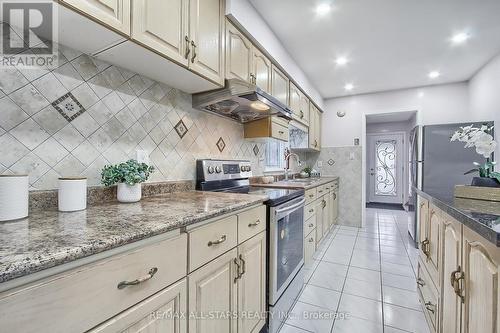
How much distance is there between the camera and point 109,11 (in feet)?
2.93

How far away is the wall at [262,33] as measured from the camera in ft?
5.37

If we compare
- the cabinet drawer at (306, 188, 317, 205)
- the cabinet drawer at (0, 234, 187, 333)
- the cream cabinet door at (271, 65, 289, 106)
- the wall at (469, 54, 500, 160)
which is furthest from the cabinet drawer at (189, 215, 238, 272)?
the wall at (469, 54, 500, 160)

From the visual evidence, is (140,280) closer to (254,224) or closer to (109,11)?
(254,224)

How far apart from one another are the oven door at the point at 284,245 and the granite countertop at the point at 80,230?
21.2 inches

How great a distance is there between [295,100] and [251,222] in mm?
2205

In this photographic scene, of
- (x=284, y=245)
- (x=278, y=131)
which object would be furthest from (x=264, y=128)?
(x=284, y=245)

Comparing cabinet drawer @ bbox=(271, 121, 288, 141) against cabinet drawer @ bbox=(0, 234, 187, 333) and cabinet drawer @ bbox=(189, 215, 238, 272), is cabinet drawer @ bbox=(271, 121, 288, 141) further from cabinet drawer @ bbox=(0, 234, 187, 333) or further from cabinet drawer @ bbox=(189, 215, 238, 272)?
cabinet drawer @ bbox=(0, 234, 187, 333)

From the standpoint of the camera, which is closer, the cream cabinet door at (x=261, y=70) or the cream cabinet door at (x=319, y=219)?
the cream cabinet door at (x=261, y=70)

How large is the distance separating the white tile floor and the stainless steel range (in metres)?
0.18

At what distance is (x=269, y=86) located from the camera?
89.4 inches

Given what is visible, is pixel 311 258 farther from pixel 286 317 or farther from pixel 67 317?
pixel 67 317

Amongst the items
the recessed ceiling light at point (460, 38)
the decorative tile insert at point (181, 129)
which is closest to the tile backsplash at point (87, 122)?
the decorative tile insert at point (181, 129)

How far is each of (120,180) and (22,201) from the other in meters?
Result: 0.38

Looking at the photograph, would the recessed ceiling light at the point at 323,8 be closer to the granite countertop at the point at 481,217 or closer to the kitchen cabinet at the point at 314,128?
the granite countertop at the point at 481,217
